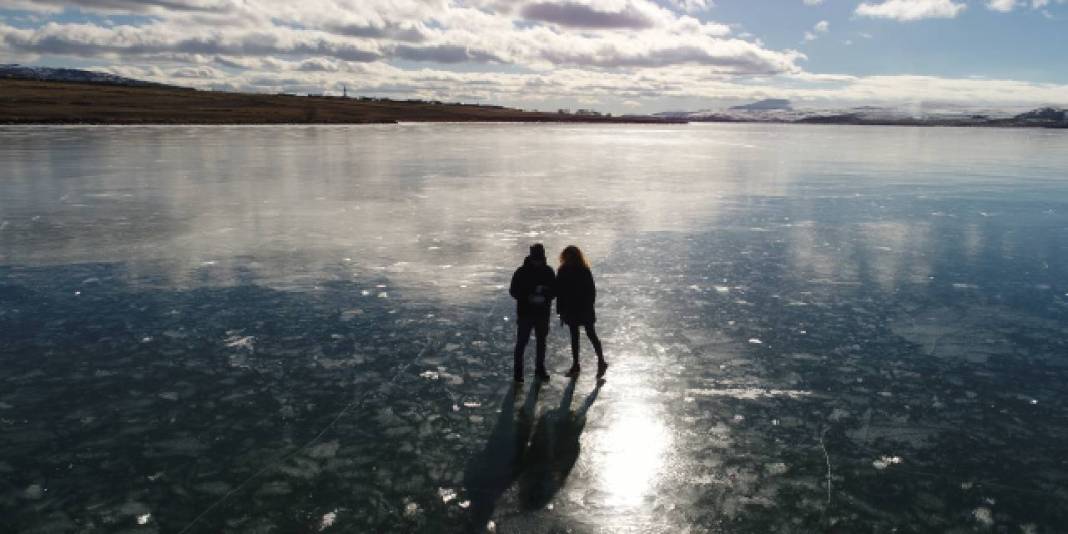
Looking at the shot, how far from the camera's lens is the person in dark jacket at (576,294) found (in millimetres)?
8680

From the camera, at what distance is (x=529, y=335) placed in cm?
852

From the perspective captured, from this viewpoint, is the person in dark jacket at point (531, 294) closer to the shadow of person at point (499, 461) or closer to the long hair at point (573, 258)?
the long hair at point (573, 258)

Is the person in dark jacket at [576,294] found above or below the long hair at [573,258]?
below

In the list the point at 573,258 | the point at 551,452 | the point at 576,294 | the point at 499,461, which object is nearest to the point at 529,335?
the point at 576,294

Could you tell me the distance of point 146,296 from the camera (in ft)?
39.5

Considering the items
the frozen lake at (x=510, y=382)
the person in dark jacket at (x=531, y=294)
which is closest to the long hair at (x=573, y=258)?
the person in dark jacket at (x=531, y=294)

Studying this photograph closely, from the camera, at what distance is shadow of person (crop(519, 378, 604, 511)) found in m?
6.19

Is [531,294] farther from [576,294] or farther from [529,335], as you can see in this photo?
[576,294]

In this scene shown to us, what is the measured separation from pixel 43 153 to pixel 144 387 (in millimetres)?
42590

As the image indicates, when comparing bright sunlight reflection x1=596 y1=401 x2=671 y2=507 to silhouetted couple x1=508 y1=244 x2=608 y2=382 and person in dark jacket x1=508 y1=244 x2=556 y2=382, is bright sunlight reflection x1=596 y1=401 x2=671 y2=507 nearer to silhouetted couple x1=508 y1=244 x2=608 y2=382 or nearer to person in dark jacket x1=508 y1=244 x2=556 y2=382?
silhouetted couple x1=508 y1=244 x2=608 y2=382

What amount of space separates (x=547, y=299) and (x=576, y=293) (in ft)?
1.42

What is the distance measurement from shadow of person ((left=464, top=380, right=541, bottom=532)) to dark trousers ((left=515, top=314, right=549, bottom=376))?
19.4 inches

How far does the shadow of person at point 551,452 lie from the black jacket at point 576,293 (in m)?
0.92

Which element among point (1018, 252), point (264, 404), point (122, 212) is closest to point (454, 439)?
point (264, 404)
